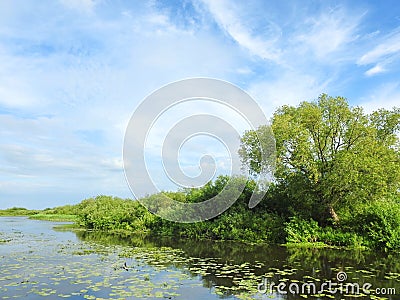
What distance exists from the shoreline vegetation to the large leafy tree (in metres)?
0.04

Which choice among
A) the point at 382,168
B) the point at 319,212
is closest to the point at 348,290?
the point at 382,168

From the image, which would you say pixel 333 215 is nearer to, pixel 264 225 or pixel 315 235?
pixel 315 235

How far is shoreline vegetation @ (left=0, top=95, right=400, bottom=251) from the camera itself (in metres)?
15.3

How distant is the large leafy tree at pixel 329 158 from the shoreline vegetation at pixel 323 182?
0.14 feet

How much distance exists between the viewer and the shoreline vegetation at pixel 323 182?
15.3 m

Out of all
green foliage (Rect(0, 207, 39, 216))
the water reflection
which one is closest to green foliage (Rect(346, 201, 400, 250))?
the water reflection

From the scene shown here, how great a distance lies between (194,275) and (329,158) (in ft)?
34.9

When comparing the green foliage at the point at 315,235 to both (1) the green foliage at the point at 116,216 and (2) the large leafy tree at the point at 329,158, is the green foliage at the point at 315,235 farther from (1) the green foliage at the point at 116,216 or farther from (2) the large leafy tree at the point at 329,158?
(1) the green foliage at the point at 116,216

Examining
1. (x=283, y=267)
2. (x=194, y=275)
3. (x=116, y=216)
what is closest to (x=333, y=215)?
(x=283, y=267)

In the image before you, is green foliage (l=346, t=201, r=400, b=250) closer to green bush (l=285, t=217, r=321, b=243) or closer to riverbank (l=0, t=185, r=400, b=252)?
riverbank (l=0, t=185, r=400, b=252)

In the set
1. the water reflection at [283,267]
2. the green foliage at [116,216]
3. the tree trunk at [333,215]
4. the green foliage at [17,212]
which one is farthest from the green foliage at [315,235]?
the green foliage at [17,212]

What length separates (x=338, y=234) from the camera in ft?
54.0

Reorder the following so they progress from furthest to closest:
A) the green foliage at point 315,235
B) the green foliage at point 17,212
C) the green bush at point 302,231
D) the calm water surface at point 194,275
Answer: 1. the green foliage at point 17,212
2. the green bush at point 302,231
3. the green foliage at point 315,235
4. the calm water surface at point 194,275

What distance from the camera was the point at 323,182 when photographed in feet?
52.4
